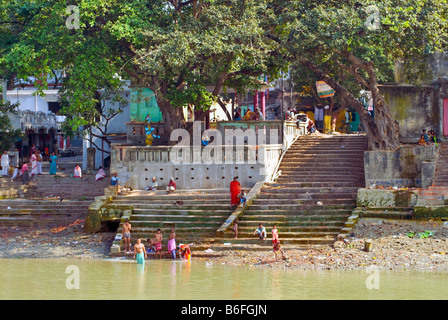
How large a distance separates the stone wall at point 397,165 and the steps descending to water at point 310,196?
0.70 meters

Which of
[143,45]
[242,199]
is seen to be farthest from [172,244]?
[143,45]

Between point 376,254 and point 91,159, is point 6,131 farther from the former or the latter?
point 376,254

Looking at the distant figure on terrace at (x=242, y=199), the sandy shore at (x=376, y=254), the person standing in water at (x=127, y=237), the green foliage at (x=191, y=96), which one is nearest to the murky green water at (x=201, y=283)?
the sandy shore at (x=376, y=254)

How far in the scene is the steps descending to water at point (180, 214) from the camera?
23.5m

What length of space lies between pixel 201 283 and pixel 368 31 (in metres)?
11.7

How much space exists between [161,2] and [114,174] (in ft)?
22.9

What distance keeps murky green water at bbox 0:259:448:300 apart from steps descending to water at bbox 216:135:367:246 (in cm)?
287

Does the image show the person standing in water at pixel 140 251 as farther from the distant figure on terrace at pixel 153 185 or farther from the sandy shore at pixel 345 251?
the distant figure on terrace at pixel 153 185

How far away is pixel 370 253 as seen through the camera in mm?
20859

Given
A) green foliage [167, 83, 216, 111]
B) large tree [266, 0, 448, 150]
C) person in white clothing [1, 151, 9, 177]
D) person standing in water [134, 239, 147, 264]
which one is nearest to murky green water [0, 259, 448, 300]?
person standing in water [134, 239, 147, 264]

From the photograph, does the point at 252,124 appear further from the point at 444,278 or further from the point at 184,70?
the point at 444,278

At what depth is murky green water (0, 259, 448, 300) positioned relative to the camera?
1725 centimetres

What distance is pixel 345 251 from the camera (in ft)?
68.7

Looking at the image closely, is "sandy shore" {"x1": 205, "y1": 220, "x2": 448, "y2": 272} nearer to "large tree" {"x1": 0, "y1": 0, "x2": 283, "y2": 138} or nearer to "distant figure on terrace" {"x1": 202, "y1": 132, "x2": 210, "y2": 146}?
"large tree" {"x1": 0, "y1": 0, "x2": 283, "y2": 138}
